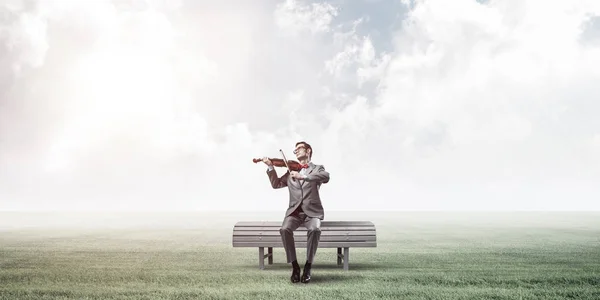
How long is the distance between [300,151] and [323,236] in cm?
144

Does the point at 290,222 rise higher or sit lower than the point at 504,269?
higher

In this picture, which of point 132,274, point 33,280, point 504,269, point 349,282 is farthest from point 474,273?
point 33,280

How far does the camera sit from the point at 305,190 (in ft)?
32.5

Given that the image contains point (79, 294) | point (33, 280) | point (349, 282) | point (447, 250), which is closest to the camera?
point (79, 294)

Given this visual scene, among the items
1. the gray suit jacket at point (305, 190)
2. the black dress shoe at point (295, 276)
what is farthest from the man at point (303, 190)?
the black dress shoe at point (295, 276)

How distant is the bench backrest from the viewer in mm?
10172

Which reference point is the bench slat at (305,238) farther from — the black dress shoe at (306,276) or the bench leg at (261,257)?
the black dress shoe at (306,276)

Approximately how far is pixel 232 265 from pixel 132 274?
1.81 m

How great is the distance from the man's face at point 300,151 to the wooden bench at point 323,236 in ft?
3.81

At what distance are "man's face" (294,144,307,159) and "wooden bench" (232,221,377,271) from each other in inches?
45.7

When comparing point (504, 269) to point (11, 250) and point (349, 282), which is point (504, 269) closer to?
point (349, 282)

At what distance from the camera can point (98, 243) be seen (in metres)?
16.3

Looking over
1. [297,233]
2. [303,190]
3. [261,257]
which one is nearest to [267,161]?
[303,190]

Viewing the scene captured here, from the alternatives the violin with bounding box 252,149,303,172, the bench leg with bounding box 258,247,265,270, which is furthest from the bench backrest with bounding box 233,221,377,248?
the violin with bounding box 252,149,303,172
